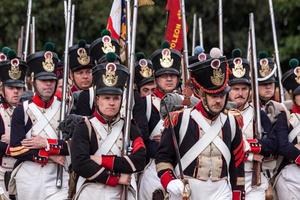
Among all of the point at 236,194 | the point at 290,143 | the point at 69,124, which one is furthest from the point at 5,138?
the point at 236,194

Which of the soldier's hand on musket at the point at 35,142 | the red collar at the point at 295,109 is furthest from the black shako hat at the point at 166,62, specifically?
the soldier's hand on musket at the point at 35,142

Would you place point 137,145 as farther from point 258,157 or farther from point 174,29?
point 174,29

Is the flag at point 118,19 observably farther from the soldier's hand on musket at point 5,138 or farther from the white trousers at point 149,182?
the soldier's hand on musket at point 5,138

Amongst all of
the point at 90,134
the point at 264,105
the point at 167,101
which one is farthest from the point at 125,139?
the point at 264,105

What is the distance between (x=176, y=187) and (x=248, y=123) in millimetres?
3528

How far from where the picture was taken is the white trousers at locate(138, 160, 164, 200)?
15.5 metres

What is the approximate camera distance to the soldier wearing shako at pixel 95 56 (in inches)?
560

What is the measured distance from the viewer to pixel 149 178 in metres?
15.5

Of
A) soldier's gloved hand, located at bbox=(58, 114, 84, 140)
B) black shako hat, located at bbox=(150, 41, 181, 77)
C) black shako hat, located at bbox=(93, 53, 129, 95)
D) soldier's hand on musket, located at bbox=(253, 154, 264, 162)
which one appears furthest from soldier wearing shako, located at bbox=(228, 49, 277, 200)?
black shako hat, located at bbox=(93, 53, 129, 95)

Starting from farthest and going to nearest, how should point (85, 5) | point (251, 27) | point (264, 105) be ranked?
point (85, 5) < point (264, 105) < point (251, 27)

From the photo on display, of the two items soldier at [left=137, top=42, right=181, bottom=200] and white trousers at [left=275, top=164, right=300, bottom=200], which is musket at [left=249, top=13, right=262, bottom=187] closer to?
white trousers at [left=275, top=164, right=300, bottom=200]

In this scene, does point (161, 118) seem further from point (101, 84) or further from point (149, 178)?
point (101, 84)

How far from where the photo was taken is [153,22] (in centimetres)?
3086

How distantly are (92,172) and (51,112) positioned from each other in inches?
93.2
